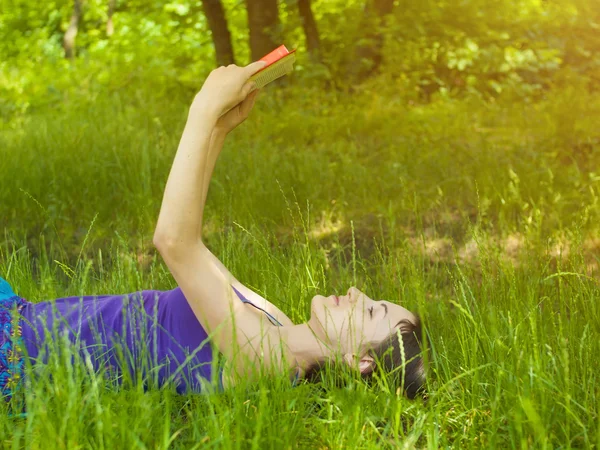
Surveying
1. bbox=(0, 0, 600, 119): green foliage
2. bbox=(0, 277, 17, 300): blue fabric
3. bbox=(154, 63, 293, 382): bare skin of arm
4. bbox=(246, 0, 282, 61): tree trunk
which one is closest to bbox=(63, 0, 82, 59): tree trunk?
bbox=(0, 0, 600, 119): green foliage

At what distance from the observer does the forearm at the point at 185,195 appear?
8.87 ft

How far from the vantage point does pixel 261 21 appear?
834 cm

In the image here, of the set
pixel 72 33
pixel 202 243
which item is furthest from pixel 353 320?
pixel 72 33

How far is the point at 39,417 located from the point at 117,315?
0.87 meters

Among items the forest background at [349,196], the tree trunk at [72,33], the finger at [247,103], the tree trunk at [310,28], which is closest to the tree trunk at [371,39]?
the forest background at [349,196]

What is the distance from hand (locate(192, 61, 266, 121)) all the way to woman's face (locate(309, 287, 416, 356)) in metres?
0.73

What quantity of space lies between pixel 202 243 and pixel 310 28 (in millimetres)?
6299

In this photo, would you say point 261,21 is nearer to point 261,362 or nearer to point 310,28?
point 310,28

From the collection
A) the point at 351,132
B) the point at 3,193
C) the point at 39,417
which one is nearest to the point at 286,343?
the point at 39,417

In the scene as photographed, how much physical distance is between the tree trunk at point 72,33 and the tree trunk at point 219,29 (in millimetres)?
3474

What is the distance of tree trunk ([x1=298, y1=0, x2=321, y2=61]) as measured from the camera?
8.55 metres

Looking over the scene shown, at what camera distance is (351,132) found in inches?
294

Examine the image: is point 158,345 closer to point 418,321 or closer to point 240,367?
point 240,367

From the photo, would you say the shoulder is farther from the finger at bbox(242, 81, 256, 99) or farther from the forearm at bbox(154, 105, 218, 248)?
the finger at bbox(242, 81, 256, 99)
